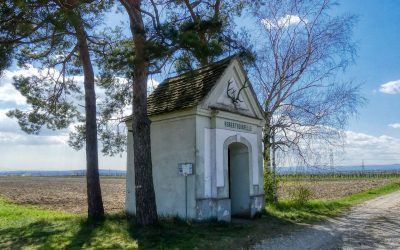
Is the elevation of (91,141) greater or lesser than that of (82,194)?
greater

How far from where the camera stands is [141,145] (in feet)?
36.8

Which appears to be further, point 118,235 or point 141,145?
point 141,145

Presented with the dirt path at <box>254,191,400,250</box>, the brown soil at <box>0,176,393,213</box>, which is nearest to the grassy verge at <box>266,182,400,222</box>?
the dirt path at <box>254,191,400,250</box>

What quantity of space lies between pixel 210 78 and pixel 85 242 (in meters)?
6.98

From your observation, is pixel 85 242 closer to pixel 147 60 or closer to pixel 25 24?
pixel 147 60

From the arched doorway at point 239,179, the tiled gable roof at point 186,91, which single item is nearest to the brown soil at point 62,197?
the arched doorway at point 239,179

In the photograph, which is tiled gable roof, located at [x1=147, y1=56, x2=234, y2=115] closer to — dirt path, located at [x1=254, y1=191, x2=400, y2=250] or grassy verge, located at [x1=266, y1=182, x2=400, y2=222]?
dirt path, located at [x1=254, y1=191, x2=400, y2=250]

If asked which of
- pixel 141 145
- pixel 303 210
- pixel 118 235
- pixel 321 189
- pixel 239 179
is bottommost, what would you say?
pixel 321 189

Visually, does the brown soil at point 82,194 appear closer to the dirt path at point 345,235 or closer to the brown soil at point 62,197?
the brown soil at point 62,197

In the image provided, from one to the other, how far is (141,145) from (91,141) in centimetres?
343

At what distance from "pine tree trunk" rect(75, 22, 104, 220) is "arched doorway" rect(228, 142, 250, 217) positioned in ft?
16.5

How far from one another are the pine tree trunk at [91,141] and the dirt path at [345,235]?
654 centimetres

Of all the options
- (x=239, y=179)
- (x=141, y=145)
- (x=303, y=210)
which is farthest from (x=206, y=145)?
(x=303, y=210)

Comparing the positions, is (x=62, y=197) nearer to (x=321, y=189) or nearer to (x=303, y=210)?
(x=303, y=210)
